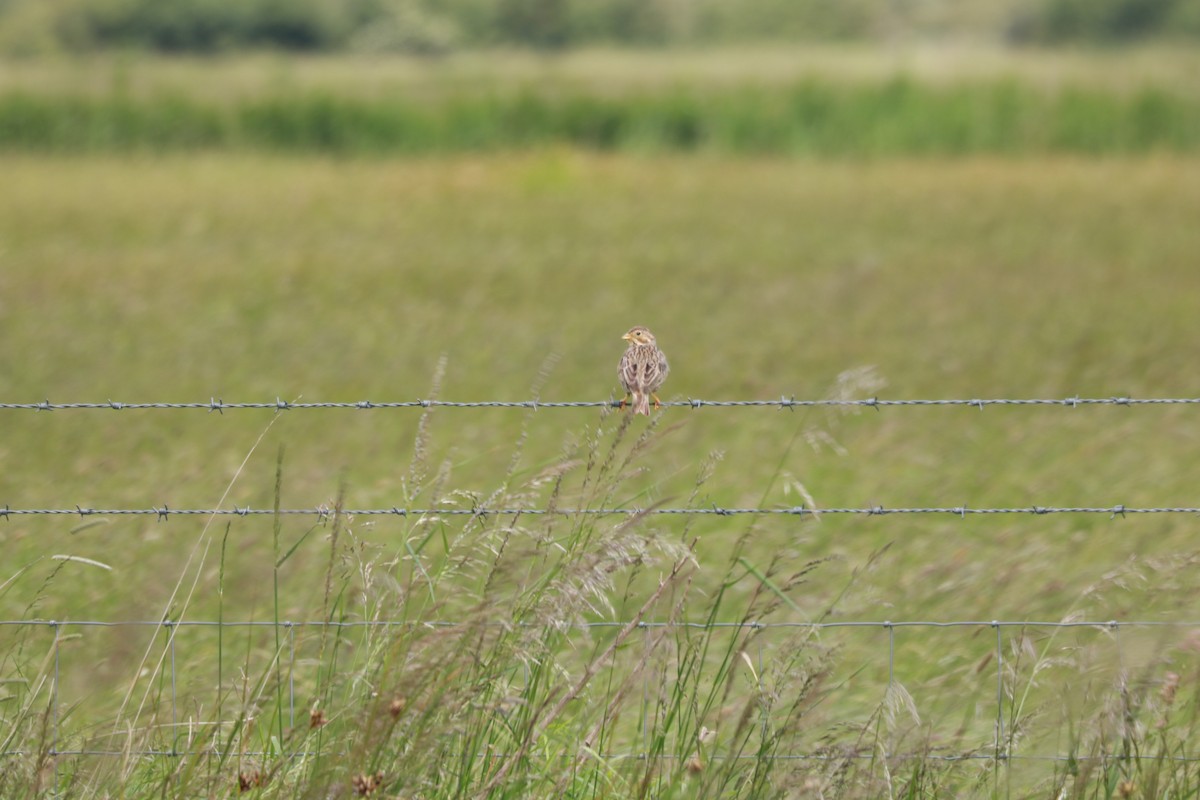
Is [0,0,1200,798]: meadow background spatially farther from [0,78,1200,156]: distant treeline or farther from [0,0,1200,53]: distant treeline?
[0,0,1200,53]: distant treeline

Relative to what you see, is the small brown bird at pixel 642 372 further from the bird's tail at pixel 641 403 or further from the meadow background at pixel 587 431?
the meadow background at pixel 587 431

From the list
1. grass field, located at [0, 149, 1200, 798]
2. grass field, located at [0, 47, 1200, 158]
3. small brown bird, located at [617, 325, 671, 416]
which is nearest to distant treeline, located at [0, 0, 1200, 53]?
grass field, located at [0, 47, 1200, 158]

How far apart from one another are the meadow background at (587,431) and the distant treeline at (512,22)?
109 cm

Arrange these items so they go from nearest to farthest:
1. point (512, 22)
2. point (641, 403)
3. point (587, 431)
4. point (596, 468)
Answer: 1. point (587, 431)
2. point (641, 403)
3. point (596, 468)
4. point (512, 22)

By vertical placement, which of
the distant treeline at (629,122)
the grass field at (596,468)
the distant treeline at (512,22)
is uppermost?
the distant treeline at (512,22)

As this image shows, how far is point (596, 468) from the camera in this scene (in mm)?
8328

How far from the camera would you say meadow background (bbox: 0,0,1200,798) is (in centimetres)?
379

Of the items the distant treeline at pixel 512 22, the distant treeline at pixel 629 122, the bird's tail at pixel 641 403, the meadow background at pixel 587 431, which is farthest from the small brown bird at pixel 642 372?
the distant treeline at pixel 512 22

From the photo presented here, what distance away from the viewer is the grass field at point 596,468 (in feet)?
12.4

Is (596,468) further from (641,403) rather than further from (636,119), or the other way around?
(636,119)

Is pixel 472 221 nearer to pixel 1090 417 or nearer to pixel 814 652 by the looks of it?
pixel 1090 417

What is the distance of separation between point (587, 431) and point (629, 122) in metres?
Result: 22.7

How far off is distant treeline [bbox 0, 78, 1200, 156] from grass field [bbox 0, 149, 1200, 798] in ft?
7.36

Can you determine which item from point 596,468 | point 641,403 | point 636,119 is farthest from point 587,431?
point 636,119
